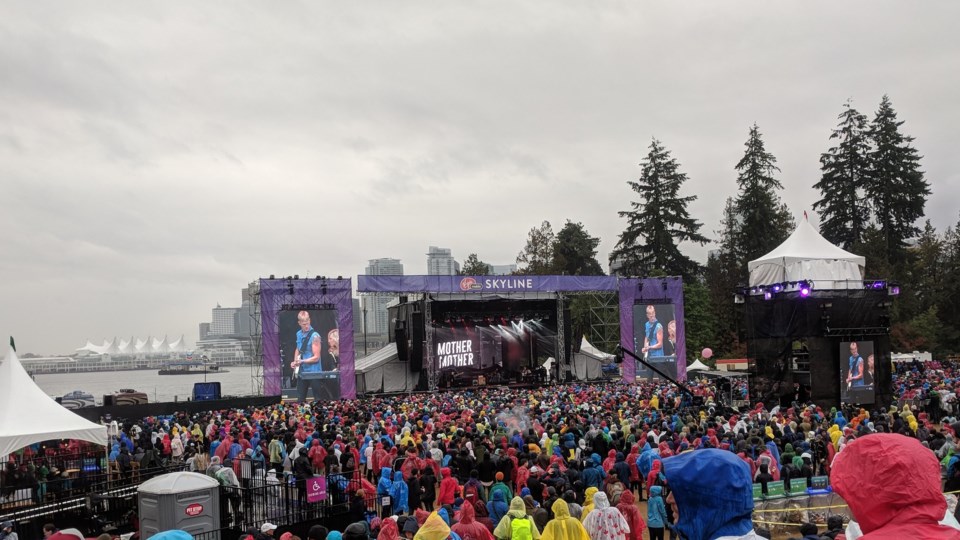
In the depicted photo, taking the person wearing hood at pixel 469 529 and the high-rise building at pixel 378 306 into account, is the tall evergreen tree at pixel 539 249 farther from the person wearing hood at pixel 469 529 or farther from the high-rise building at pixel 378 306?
the person wearing hood at pixel 469 529

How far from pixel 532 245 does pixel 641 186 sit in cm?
1159

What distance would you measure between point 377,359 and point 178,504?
106ft

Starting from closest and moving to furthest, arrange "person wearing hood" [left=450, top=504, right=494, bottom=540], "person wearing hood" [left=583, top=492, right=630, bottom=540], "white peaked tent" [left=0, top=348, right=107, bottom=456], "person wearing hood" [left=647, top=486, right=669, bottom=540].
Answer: "person wearing hood" [left=450, top=504, right=494, bottom=540] → "person wearing hood" [left=583, top=492, right=630, bottom=540] → "person wearing hood" [left=647, top=486, right=669, bottom=540] → "white peaked tent" [left=0, top=348, right=107, bottom=456]

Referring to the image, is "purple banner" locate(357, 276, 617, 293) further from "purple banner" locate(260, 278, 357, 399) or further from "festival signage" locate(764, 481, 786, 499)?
"festival signage" locate(764, 481, 786, 499)

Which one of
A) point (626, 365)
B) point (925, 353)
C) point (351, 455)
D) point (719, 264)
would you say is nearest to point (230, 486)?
point (351, 455)

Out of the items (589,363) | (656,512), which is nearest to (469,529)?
(656,512)

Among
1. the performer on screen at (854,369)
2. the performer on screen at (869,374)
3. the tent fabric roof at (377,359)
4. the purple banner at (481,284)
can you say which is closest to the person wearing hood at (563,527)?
the performer on screen at (854,369)

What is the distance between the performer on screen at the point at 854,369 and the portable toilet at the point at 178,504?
2125 centimetres

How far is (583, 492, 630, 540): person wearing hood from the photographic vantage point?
7910 mm

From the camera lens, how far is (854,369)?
2484 centimetres

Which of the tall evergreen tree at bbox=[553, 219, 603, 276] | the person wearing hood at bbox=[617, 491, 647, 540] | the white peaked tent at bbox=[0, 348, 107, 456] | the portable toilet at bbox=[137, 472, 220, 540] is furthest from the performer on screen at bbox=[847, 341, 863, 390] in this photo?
the tall evergreen tree at bbox=[553, 219, 603, 276]

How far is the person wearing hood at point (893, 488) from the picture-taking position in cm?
191

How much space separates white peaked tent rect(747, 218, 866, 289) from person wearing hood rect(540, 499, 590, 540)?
2221 centimetres

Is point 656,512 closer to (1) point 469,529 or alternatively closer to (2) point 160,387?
(1) point 469,529
